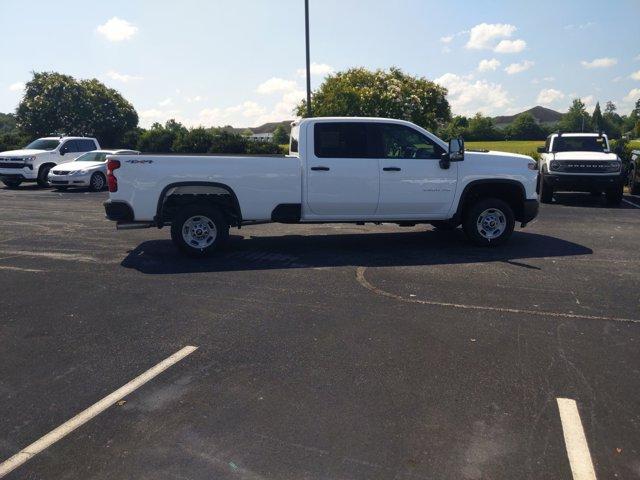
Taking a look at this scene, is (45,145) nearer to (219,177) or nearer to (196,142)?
(196,142)

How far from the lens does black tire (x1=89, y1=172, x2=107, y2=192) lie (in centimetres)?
1872

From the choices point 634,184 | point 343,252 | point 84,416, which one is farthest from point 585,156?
point 84,416

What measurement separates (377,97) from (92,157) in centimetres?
2410

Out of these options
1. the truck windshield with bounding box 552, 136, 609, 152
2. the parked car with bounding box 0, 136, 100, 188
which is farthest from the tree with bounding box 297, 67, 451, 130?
the truck windshield with bounding box 552, 136, 609, 152

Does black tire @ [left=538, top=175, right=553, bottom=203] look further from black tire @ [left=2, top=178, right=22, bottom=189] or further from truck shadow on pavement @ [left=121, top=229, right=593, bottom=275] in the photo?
black tire @ [left=2, top=178, right=22, bottom=189]

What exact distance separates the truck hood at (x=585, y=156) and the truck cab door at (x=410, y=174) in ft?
23.5

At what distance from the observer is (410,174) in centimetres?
831

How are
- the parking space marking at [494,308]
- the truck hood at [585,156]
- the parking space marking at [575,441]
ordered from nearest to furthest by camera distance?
the parking space marking at [575,441], the parking space marking at [494,308], the truck hood at [585,156]

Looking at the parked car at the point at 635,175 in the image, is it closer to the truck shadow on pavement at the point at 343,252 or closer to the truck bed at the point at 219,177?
the truck shadow on pavement at the point at 343,252

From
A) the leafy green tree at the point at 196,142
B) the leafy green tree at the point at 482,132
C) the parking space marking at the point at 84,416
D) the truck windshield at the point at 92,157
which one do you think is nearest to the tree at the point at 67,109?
the leafy green tree at the point at 196,142

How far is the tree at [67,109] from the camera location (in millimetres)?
49250

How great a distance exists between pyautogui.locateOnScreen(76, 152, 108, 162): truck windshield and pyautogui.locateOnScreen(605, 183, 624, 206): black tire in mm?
16408

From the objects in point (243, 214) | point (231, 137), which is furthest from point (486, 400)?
point (231, 137)

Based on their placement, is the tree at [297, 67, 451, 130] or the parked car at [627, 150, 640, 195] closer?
the parked car at [627, 150, 640, 195]
